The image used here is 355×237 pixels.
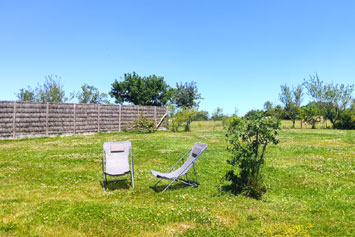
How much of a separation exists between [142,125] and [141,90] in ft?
49.8

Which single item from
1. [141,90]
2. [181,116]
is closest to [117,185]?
[181,116]

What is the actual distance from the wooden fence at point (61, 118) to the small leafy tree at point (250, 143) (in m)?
16.0

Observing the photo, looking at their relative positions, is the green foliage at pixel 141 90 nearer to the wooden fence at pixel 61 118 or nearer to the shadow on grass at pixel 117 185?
the wooden fence at pixel 61 118

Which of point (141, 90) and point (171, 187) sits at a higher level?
point (141, 90)

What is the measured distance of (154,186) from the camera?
651 centimetres

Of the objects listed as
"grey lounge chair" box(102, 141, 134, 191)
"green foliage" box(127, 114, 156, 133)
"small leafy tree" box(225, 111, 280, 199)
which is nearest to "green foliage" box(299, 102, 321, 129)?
"green foliage" box(127, 114, 156, 133)

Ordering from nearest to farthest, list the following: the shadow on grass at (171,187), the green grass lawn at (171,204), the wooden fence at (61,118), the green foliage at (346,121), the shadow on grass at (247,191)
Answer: the green grass lawn at (171,204) < the shadow on grass at (247,191) < the shadow on grass at (171,187) < the wooden fence at (61,118) < the green foliage at (346,121)

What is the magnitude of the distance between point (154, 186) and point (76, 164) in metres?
4.05

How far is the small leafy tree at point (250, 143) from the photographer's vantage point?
5641mm

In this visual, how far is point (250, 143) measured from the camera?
241 inches

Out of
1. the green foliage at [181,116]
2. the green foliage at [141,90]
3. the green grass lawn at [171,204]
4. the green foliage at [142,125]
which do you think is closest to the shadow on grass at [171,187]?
the green grass lawn at [171,204]

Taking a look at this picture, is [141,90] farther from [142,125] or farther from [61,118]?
[61,118]

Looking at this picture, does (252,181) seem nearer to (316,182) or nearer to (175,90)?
(316,182)

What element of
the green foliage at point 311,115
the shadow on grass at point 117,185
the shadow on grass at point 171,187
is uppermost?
the green foliage at point 311,115
